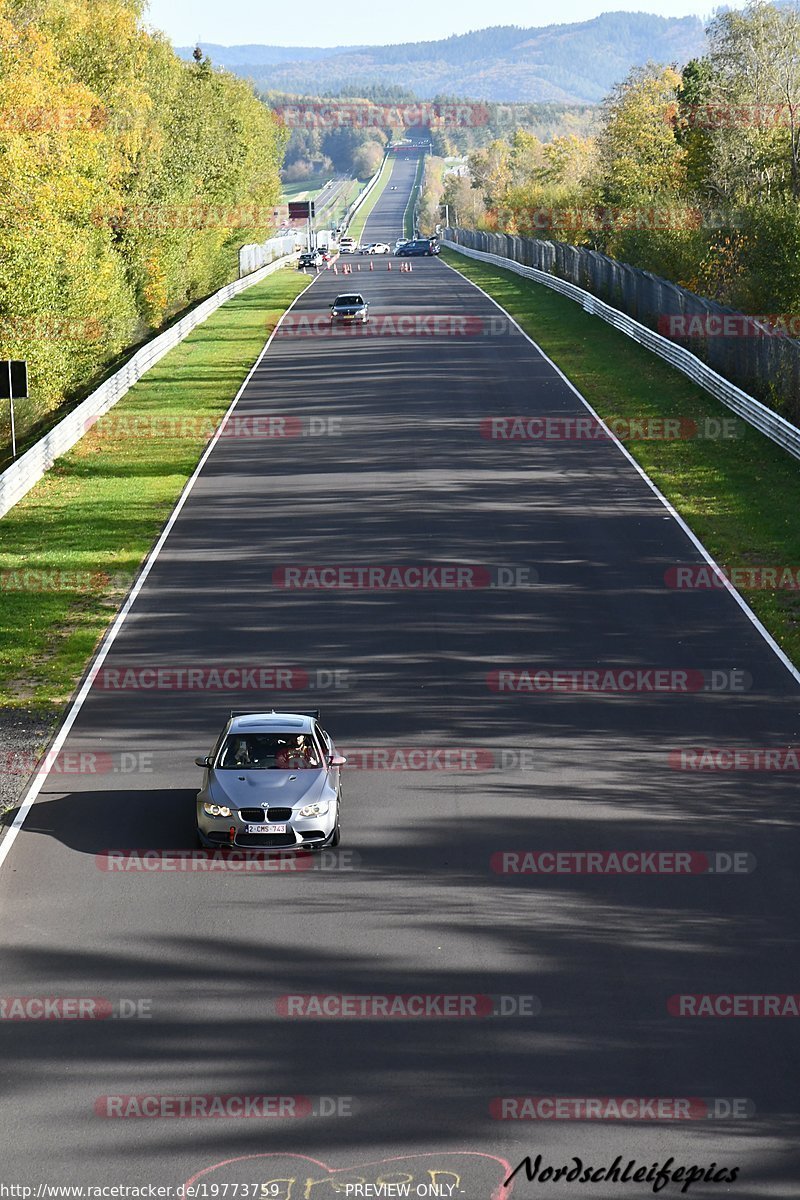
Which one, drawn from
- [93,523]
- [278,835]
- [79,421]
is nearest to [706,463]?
[93,523]

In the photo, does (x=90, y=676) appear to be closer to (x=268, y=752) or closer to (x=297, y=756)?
(x=268, y=752)

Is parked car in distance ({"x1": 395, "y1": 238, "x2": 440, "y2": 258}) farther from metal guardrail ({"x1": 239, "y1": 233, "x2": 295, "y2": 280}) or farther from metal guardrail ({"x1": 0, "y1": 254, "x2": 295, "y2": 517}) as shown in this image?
metal guardrail ({"x1": 0, "y1": 254, "x2": 295, "y2": 517})

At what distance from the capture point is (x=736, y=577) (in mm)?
25641

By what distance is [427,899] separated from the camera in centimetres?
1440

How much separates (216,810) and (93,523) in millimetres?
16479

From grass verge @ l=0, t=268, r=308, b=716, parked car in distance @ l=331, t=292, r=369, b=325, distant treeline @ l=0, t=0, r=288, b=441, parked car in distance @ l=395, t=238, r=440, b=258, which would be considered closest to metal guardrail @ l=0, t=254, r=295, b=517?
grass verge @ l=0, t=268, r=308, b=716

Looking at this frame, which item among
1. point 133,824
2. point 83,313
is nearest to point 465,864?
point 133,824

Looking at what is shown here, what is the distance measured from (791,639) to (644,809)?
23.1 ft

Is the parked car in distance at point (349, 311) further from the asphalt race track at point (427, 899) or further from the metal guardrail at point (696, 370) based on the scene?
the asphalt race track at point (427, 899)

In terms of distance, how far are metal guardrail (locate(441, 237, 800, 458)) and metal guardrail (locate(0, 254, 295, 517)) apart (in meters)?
17.8

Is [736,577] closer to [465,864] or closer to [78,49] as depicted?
[465,864]

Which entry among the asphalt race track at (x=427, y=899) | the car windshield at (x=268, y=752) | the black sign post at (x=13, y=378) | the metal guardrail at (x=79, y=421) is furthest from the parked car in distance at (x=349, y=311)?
the car windshield at (x=268, y=752)

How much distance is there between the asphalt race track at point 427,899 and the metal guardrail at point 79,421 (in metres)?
5.80

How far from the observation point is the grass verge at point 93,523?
894 inches
